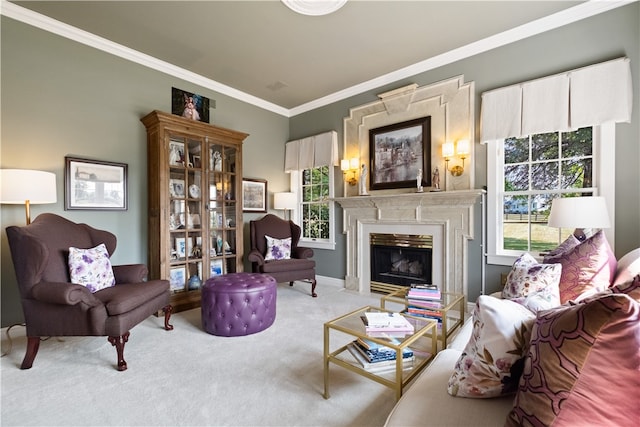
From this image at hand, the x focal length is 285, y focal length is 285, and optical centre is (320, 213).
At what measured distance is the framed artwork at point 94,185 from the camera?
291cm

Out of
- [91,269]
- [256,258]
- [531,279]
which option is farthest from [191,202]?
[531,279]

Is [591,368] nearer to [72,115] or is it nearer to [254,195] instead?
[72,115]

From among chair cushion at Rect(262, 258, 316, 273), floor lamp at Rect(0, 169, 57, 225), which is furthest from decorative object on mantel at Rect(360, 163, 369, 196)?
floor lamp at Rect(0, 169, 57, 225)

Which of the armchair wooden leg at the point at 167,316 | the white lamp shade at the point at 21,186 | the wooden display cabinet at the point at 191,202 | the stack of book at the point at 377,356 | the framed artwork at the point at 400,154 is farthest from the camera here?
the framed artwork at the point at 400,154

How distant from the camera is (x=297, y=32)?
9.75ft

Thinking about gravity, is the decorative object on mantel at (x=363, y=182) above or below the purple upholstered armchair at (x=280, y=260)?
above

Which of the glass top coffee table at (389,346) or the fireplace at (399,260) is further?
the fireplace at (399,260)

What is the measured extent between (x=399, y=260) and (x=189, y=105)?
11.5ft

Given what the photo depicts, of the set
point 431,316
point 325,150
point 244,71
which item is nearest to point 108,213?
point 244,71

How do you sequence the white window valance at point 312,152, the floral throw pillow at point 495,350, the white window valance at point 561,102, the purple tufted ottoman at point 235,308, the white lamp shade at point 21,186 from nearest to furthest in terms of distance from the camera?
the floral throw pillow at point 495,350
the white lamp shade at point 21,186
the white window valance at point 561,102
the purple tufted ottoman at point 235,308
the white window valance at point 312,152

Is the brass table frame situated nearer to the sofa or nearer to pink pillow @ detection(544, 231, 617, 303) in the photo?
pink pillow @ detection(544, 231, 617, 303)

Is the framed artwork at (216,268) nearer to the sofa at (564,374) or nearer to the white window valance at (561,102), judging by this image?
the sofa at (564,374)

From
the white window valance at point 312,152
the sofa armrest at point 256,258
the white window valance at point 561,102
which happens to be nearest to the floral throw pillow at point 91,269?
the sofa armrest at point 256,258

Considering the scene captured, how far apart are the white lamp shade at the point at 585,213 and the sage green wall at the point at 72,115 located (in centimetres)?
420
